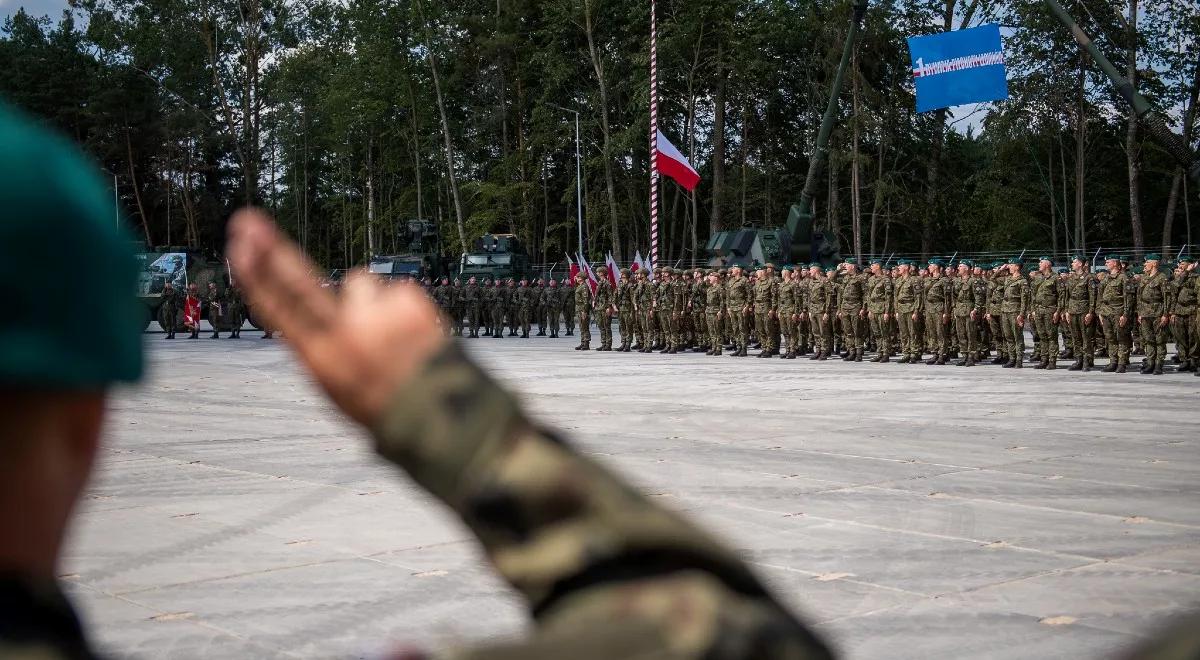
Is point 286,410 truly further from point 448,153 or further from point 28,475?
point 448,153

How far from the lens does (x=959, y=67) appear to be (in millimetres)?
27828

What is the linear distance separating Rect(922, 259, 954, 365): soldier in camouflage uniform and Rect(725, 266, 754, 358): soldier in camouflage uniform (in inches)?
160

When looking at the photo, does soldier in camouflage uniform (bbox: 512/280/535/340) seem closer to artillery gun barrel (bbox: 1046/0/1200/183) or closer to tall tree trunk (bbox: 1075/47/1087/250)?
artillery gun barrel (bbox: 1046/0/1200/183)

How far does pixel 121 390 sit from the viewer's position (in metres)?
0.86

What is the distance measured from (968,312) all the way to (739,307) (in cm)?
511

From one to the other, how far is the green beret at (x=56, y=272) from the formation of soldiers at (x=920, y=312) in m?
21.3

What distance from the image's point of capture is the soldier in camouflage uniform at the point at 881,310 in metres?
24.8

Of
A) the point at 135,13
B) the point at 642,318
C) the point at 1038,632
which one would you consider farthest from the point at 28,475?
the point at 135,13

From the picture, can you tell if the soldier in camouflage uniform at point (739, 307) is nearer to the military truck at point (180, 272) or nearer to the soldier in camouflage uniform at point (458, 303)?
the soldier in camouflage uniform at point (458, 303)

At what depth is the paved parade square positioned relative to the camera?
5527 millimetres

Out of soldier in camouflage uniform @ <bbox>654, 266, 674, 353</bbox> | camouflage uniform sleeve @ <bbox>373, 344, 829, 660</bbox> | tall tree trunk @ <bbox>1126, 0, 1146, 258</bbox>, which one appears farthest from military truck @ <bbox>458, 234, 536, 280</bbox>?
camouflage uniform sleeve @ <bbox>373, 344, 829, 660</bbox>

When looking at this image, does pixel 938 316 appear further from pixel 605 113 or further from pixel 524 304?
pixel 605 113

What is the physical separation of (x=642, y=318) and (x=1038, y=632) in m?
24.3

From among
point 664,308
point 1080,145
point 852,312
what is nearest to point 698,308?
point 664,308
